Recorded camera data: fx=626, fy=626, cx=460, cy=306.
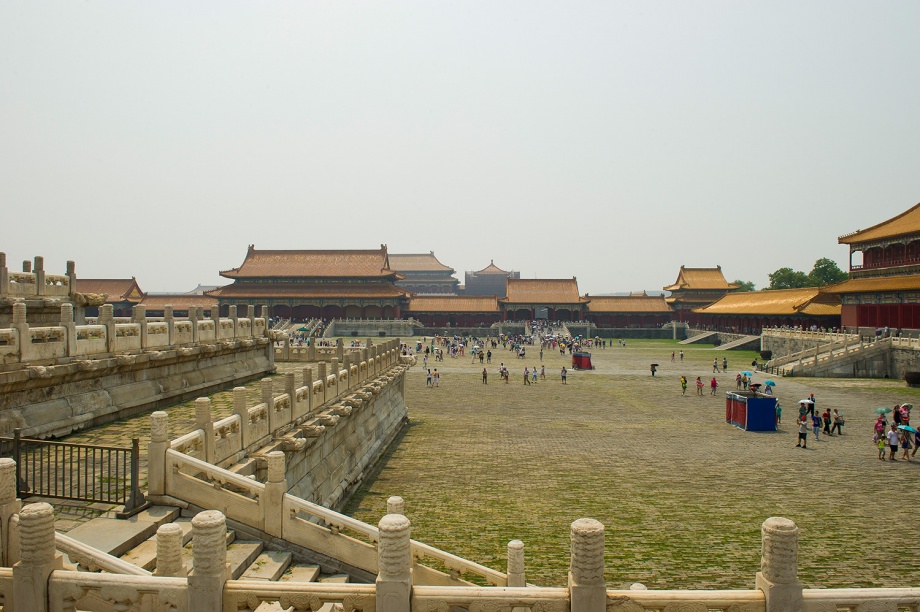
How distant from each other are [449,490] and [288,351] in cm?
1439

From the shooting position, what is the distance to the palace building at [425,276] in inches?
5037

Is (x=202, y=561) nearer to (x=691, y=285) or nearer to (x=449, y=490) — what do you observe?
(x=449, y=490)

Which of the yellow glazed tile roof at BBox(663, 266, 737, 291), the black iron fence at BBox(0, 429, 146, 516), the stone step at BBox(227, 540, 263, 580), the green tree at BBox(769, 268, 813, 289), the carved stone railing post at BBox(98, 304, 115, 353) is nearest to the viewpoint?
the stone step at BBox(227, 540, 263, 580)

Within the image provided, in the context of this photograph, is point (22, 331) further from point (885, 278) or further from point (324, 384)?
point (885, 278)

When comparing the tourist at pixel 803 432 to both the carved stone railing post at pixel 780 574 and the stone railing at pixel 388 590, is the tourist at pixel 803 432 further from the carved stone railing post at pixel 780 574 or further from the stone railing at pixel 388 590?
the carved stone railing post at pixel 780 574

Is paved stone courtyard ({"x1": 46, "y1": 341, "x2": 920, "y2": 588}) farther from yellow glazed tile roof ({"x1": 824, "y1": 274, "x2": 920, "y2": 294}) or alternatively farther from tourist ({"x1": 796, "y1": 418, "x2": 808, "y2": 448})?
yellow glazed tile roof ({"x1": 824, "y1": 274, "x2": 920, "y2": 294})

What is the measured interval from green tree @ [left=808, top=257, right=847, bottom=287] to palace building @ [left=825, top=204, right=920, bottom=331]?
4005 centimetres

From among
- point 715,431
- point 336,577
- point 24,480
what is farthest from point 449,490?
point 715,431

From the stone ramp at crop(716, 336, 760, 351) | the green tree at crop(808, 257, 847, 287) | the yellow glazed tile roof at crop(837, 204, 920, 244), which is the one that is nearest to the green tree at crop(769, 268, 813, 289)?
the green tree at crop(808, 257, 847, 287)

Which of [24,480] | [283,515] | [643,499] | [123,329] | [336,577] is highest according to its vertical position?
[123,329]

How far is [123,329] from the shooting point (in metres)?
13.6

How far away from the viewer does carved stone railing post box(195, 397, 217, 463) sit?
8711 millimetres

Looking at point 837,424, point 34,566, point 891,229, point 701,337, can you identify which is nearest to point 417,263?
point 701,337

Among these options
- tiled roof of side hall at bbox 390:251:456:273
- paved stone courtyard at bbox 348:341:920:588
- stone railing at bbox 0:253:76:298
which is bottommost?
paved stone courtyard at bbox 348:341:920:588
